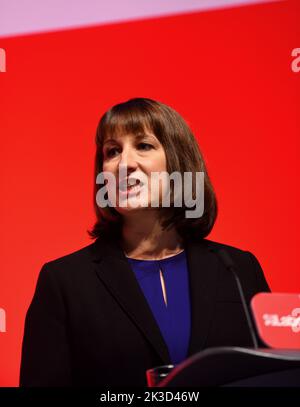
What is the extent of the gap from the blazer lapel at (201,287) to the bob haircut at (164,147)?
7cm

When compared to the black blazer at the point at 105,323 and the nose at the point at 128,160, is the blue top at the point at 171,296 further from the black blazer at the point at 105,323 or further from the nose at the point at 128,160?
the nose at the point at 128,160

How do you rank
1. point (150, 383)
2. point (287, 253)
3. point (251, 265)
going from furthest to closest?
1. point (287, 253)
2. point (251, 265)
3. point (150, 383)

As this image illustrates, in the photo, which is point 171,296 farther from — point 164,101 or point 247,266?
point 164,101

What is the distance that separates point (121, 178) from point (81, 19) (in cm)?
114

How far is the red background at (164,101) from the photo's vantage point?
2256 millimetres

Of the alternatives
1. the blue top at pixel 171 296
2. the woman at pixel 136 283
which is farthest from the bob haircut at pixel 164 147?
the blue top at pixel 171 296

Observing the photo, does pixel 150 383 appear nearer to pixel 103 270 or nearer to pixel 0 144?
pixel 103 270

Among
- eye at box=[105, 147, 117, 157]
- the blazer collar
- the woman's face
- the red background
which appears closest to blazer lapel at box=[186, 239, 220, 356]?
the blazer collar

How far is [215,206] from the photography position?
1765 mm

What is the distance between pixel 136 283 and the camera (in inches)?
58.6

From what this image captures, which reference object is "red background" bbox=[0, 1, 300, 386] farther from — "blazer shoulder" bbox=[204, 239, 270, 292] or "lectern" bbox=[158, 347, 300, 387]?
"lectern" bbox=[158, 347, 300, 387]

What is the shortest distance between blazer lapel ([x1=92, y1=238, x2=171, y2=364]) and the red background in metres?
0.78

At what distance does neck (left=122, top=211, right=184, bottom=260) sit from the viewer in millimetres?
1610

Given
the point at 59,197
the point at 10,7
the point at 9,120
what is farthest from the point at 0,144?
the point at 10,7
